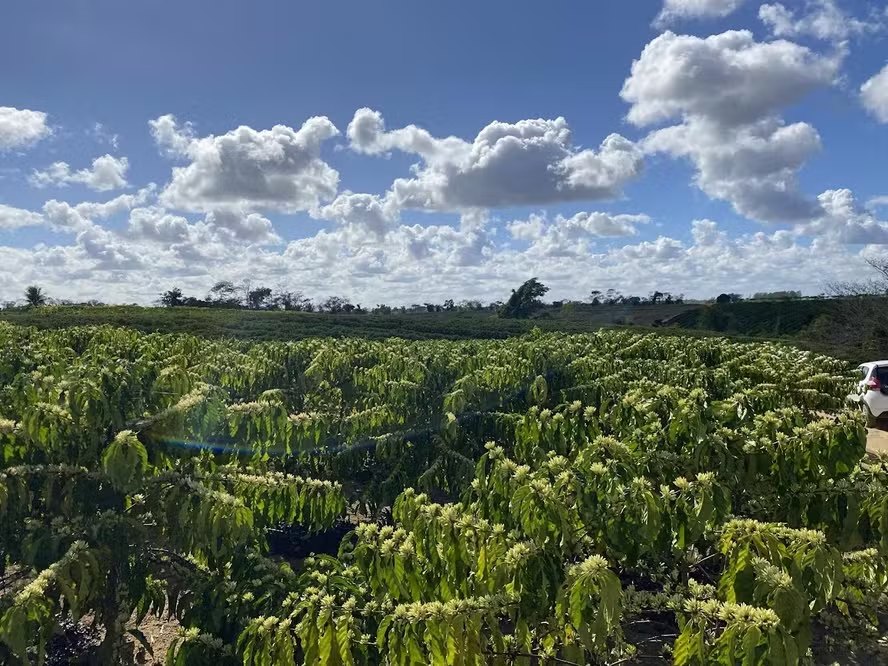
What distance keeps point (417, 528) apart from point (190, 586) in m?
1.61

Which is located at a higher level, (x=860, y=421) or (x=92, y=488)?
(x=860, y=421)

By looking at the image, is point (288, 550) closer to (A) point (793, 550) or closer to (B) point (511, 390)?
(B) point (511, 390)

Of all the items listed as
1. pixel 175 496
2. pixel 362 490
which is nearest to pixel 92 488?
pixel 175 496

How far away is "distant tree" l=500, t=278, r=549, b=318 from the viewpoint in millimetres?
67938

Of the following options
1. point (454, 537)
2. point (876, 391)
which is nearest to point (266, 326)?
point (876, 391)

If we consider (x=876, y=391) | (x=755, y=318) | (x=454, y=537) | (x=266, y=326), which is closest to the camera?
(x=454, y=537)

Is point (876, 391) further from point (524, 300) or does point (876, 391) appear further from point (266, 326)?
point (524, 300)

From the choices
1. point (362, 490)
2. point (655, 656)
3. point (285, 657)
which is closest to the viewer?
point (285, 657)

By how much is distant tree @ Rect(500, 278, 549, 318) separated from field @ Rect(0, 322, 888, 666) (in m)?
62.7

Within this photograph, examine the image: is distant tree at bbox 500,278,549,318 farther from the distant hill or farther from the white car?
the white car

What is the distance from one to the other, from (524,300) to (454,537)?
66467mm

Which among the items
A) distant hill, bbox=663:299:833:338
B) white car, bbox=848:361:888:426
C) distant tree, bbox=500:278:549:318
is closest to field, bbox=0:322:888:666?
white car, bbox=848:361:888:426

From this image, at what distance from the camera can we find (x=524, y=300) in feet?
225

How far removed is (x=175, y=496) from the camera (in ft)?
11.5
